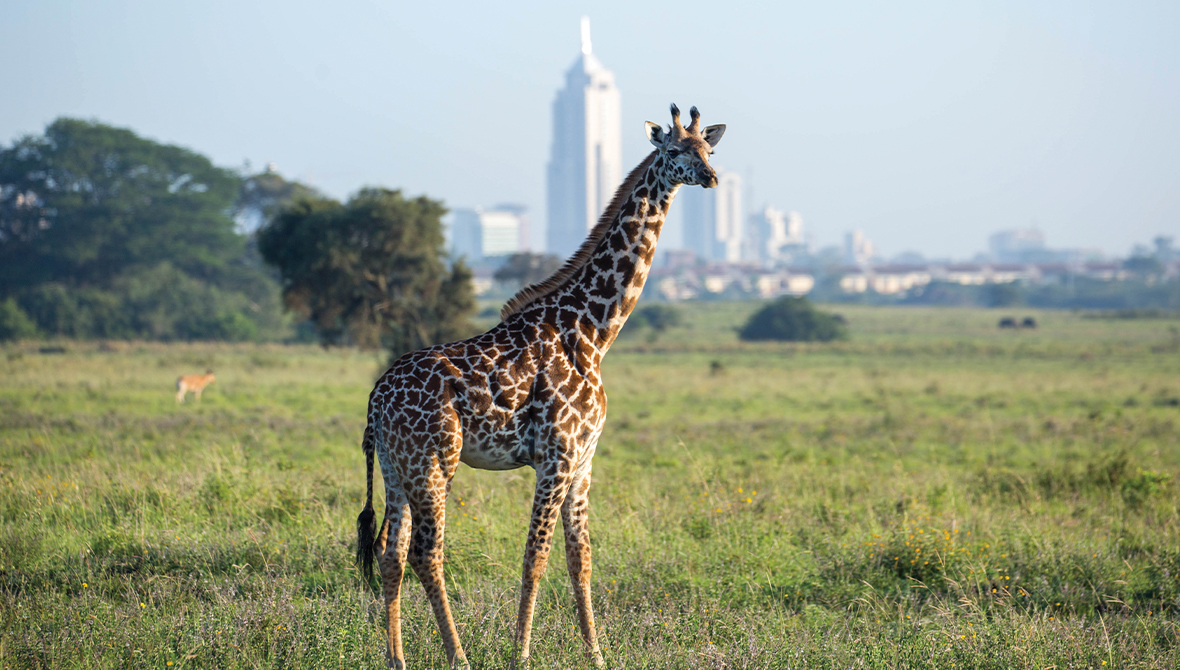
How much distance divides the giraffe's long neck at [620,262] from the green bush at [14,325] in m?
47.7

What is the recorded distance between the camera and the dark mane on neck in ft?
18.4

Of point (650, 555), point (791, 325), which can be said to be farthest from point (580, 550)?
point (791, 325)

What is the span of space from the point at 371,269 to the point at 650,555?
19802 mm

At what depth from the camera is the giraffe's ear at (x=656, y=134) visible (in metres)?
5.39

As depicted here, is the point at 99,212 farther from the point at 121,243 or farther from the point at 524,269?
the point at 524,269

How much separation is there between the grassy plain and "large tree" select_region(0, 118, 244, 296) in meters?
41.6

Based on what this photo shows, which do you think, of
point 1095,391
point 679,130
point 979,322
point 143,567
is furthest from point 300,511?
point 979,322

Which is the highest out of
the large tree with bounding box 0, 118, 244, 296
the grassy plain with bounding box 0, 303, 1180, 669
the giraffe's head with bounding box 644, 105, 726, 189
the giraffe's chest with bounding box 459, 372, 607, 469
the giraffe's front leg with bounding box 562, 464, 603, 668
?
the large tree with bounding box 0, 118, 244, 296

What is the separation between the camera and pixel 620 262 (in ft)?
18.4

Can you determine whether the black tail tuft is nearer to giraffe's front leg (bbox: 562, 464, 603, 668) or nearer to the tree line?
giraffe's front leg (bbox: 562, 464, 603, 668)

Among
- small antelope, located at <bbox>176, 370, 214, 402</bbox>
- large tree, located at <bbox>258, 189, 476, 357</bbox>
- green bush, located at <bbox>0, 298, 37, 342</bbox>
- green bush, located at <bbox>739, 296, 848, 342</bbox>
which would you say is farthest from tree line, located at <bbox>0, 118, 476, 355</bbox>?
green bush, located at <bbox>739, 296, 848, 342</bbox>

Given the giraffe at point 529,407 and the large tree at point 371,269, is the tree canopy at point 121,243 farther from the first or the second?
the giraffe at point 529,407

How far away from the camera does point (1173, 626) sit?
6.17 metres

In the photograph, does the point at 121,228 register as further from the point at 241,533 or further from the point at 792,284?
the point at 792,284
